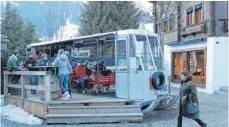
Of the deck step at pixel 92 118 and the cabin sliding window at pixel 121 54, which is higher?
the cabin sliding window at pixel 121 54

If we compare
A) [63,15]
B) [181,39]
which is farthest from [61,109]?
[63,15]

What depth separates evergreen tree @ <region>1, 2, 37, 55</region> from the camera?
25.7m

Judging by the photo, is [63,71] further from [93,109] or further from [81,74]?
[81,74]

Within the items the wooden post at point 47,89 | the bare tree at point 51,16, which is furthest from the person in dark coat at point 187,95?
the bare tree at point 51,16

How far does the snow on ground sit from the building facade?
1029 centimetres

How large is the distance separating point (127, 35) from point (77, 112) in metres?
2.88

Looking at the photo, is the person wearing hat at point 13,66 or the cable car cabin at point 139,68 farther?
the person wearing hat at point 13,66

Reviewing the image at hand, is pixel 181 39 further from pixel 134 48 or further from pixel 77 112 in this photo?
pixel 77 112

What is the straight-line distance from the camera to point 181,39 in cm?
2181

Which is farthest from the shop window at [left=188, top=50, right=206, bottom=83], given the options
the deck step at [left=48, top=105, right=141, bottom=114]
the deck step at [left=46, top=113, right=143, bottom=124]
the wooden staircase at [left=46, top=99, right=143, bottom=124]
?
the deck step at [left=46, top=113, right=143, bottom=124]

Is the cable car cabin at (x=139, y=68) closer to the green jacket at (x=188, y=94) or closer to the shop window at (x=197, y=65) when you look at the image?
the green jacket at (x=188, y=94)

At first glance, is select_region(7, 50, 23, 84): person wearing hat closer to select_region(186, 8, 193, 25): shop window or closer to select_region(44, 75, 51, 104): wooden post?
select_region(44, 75, 51, 104): wooden post

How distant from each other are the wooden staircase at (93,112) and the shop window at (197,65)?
9809mm

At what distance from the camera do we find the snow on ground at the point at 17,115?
32.0ft
